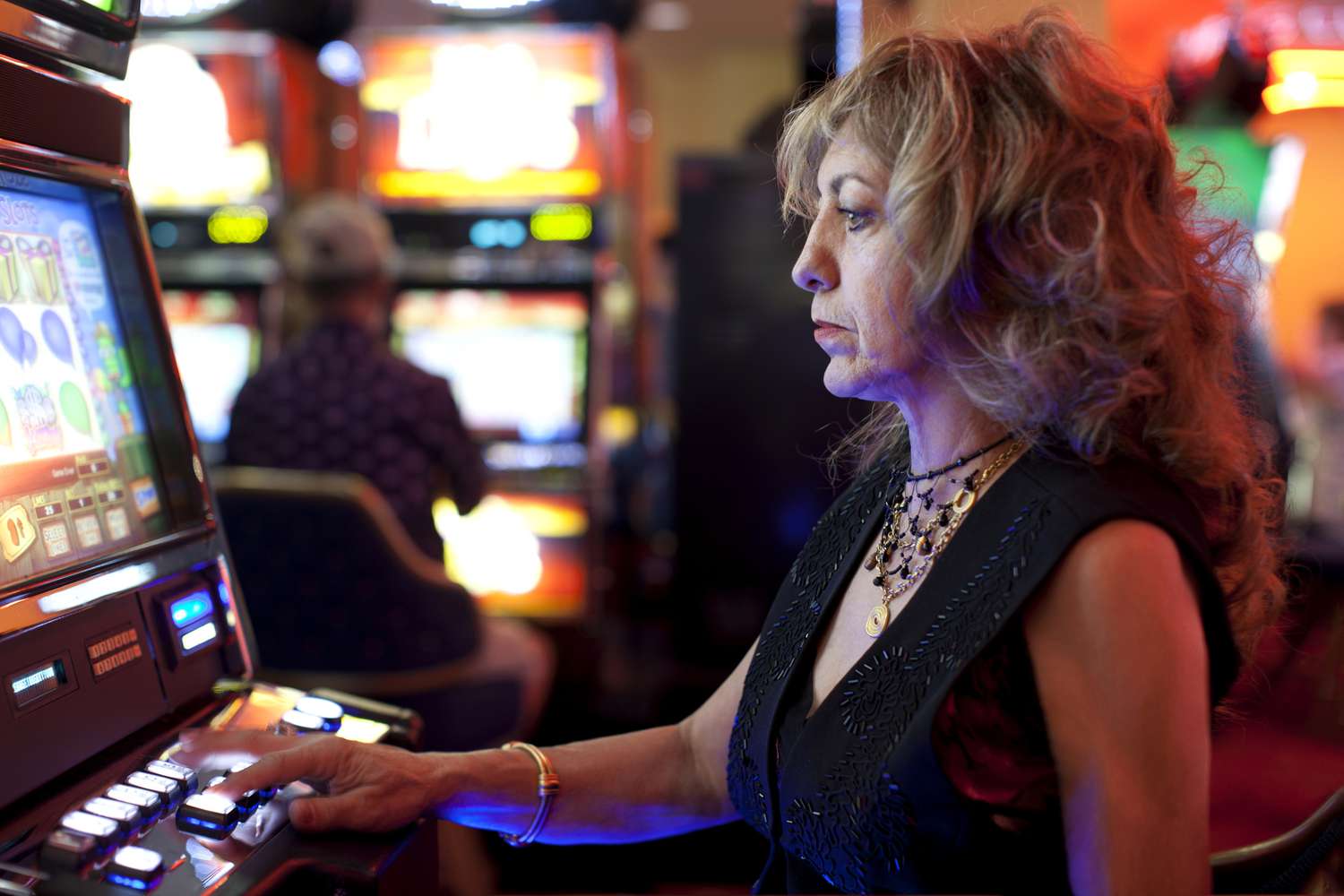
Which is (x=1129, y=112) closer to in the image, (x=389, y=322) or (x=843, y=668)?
(x=843, y=668)

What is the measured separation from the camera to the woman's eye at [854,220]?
1.06 metres

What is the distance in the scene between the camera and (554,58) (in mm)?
3340

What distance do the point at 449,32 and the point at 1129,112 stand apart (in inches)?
108

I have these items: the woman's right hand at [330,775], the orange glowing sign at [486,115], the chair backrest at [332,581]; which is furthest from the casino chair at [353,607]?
the orange glowing sign at [486,115]

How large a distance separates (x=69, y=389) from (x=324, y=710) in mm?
361

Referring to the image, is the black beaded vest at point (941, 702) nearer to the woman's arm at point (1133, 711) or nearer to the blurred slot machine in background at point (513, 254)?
the woman's arm at point (1133, 711)

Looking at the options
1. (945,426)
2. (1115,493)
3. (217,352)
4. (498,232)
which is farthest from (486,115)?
(1115,493)

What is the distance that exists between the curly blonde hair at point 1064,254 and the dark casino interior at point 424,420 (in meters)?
0.11

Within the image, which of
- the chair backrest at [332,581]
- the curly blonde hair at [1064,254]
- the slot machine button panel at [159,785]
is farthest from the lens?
the chair backrest at [332,581]

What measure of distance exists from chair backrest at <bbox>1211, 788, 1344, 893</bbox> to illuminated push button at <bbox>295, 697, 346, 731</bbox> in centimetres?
84

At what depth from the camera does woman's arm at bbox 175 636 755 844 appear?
0.93 meters

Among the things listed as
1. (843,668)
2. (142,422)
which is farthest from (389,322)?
(843,668)

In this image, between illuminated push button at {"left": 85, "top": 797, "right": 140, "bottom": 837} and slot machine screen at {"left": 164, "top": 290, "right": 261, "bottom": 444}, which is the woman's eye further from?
slot machine screen at {"left": 164, "top": 290, "right": 261, "bottom": 444}

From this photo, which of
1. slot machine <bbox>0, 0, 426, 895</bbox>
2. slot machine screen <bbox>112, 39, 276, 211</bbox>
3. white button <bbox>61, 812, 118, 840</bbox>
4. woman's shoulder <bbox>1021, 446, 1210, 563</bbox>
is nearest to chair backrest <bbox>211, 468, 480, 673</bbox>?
slot machine <bbox>0, 0, 426, 895</bbox>
